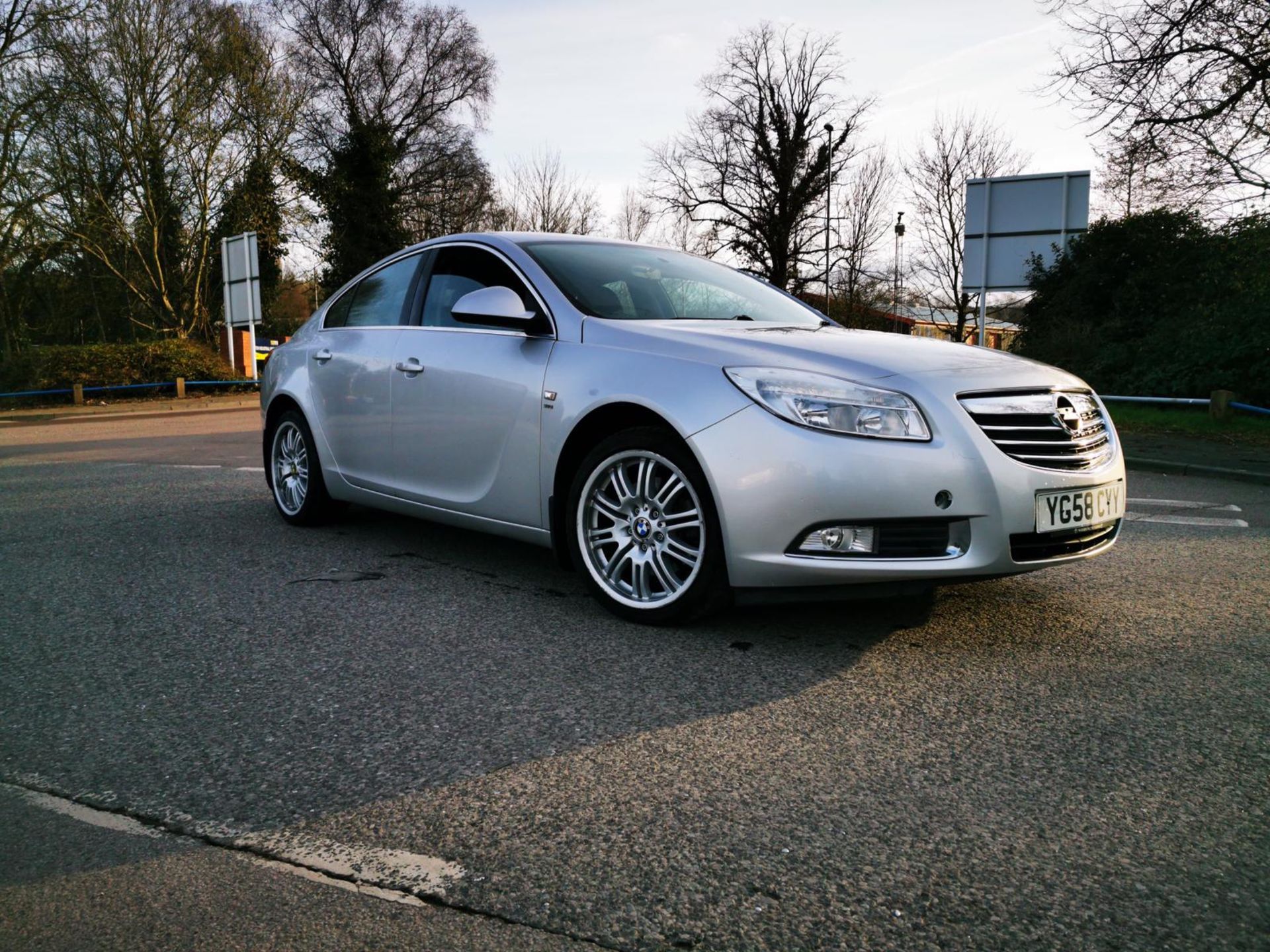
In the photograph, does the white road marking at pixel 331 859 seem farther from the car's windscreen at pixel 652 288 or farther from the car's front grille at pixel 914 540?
the car's windscreen at pixel 652 288

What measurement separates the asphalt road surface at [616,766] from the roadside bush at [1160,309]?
13600mm

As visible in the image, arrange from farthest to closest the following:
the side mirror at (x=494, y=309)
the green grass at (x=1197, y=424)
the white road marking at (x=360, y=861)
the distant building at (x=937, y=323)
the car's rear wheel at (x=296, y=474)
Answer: the distant building at (x=937, y=323) → the green grass at (x=1197, y=424) → the car's rear wheel at (x=296, y=474) → the side mirror at (x=494, y=309) → the white road marking at (x=360, y=861)

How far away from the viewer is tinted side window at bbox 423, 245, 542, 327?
5152mm

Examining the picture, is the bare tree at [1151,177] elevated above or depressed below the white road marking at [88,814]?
above

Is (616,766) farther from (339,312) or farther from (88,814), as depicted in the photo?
(339,312)

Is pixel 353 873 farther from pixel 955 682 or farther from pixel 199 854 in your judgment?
pixel 955 682

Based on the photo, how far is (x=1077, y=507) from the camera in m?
3.98

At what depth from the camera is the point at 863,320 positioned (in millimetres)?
37406

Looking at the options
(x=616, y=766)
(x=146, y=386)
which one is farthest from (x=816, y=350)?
(x=146, y=386)

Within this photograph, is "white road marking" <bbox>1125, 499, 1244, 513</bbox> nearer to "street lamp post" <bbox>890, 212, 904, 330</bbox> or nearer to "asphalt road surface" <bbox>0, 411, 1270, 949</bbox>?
"asphalt road surface" <bbox>0, 411, 1270, 949</bbox>

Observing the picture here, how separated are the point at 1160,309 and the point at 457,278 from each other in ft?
62.3

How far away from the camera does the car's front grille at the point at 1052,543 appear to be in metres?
3.81

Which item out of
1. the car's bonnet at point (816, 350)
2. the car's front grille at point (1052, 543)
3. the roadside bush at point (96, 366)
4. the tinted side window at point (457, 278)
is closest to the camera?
the car's front grille at point (1052, 543)

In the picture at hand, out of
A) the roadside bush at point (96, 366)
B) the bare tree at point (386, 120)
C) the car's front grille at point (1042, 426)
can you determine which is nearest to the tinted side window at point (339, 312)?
the car's front grille at point (1042, 426)
